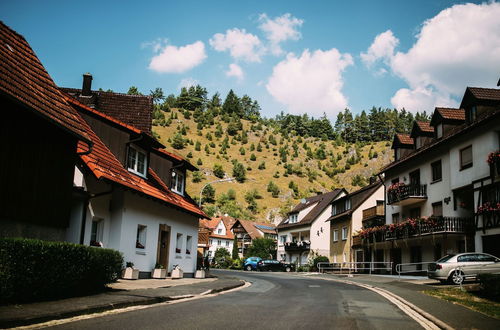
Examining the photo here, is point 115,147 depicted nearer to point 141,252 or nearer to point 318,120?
point 141,252

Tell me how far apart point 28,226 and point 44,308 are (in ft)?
10.7

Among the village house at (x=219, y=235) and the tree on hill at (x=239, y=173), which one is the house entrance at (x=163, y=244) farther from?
the tree on hill at (x=239, y=173)

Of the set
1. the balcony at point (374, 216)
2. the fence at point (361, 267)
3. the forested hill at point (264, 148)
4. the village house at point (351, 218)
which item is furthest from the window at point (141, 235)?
the forested hill at point (264, 148)

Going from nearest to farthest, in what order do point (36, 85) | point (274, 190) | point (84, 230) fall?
point (36, 85) → point (84, 230) → point (274, 190)

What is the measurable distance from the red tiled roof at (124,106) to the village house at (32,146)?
1090cm

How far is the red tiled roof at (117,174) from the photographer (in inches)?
633

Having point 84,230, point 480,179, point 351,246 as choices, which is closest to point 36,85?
point 84,230

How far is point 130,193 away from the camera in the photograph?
1867 centimetres

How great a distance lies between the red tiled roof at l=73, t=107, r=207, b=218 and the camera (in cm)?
1608

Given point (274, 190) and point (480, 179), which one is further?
point (274, 190)

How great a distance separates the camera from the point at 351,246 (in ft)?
157

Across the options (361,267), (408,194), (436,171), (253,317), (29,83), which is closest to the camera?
(253,317)

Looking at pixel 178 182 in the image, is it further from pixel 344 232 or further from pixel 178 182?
pixel 344 232

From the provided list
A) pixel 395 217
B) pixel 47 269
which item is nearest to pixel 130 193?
pixel 47 269
